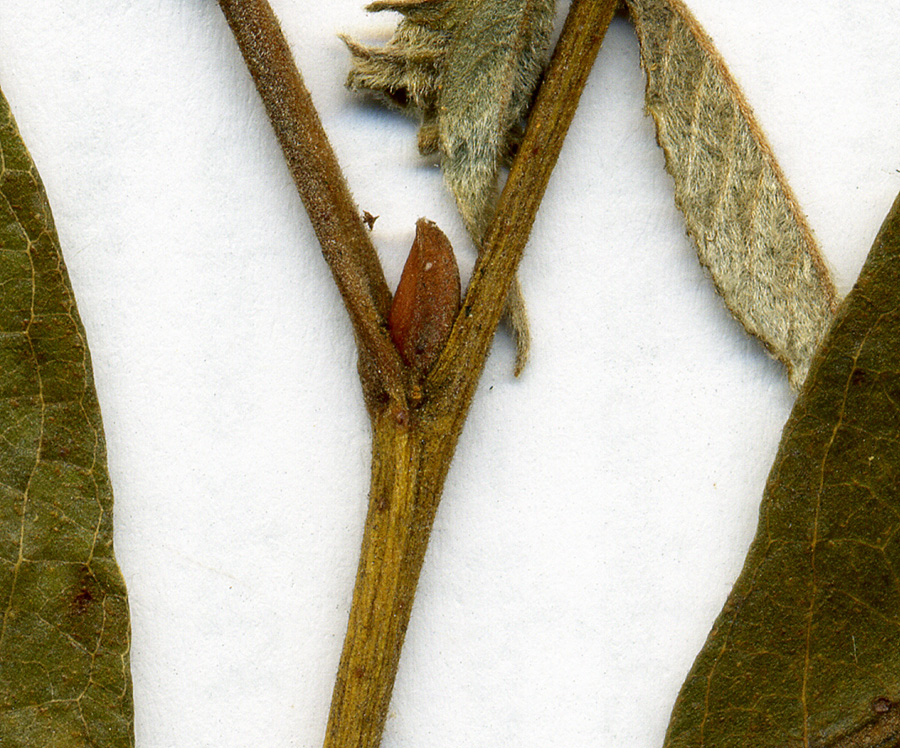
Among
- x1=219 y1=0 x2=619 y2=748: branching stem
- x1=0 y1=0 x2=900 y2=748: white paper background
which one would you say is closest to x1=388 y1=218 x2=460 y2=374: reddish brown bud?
x1=219 y1=0 x2=619 y2=748: branching stem

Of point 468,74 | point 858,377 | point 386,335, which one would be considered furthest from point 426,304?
point 858,377

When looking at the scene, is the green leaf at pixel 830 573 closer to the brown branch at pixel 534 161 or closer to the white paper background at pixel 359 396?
the white paper background at pixel 359 396

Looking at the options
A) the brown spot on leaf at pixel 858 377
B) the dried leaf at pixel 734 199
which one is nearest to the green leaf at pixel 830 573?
the brown spot on leaf at pixel 858 377

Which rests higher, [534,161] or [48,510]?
[534,161]

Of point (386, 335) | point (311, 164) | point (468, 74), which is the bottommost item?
point (386, 335)

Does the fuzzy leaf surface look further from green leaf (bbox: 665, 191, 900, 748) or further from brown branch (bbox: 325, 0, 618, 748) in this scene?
green leaf (bbox: 665, 191, 900, 748)

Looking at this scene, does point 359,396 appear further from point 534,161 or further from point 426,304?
point 534,161

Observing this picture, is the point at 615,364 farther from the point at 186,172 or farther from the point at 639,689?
the point at 186,172
